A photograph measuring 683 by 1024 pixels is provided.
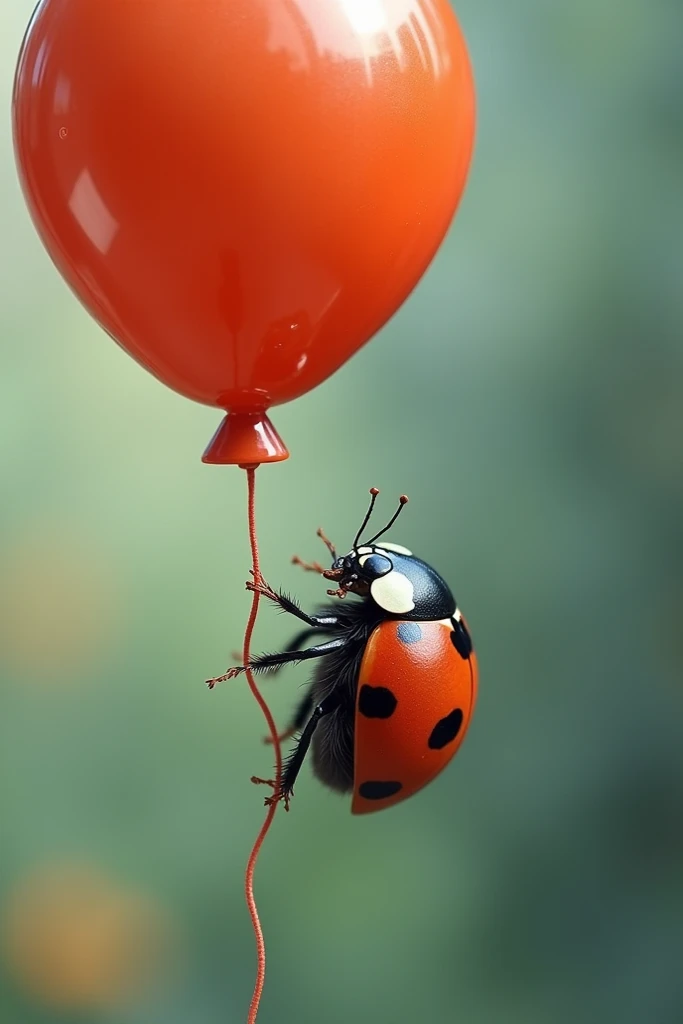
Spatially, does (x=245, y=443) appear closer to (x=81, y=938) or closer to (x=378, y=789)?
(x=378, y=789)

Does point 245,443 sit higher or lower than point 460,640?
higher

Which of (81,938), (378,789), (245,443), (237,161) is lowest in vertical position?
(81,938)

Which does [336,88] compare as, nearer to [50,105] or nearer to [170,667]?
[50,105]

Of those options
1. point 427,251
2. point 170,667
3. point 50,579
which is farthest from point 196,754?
point 427,251

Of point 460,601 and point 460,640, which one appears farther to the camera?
point 460,601

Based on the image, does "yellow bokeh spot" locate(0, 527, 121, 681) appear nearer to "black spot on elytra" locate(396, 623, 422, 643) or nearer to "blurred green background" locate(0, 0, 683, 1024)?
"blurred green background" locate(0, 0, 683, 1024)

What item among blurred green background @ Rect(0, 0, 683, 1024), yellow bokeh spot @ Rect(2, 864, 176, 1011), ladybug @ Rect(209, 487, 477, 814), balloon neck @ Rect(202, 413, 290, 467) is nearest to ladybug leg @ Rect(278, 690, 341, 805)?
ladybug @ Rect(209, 487, 477, 814)

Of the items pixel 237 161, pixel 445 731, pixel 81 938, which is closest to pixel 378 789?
pixel 445 731
